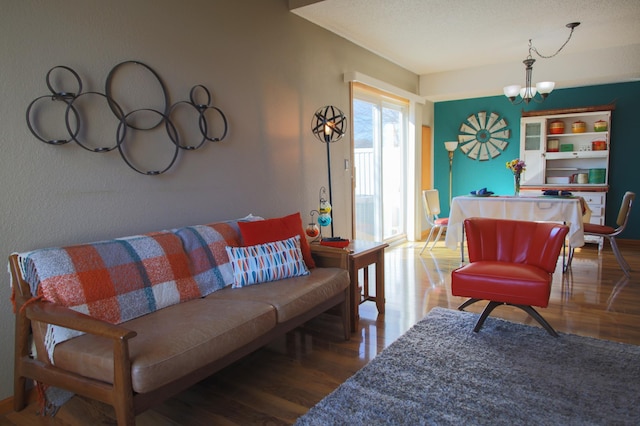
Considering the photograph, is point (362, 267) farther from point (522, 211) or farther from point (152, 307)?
point (522, 211)

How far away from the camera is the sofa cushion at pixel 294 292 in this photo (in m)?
2.22

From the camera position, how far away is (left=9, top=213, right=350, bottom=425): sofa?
156 cm

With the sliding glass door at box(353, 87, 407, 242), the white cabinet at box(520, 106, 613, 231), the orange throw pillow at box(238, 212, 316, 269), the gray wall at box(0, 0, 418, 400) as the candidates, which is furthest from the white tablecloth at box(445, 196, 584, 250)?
the orange throw pillow at box(238, 212, 316, 269)

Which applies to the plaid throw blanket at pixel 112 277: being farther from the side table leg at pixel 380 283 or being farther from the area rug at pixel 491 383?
the side table leg at pixel 380 283

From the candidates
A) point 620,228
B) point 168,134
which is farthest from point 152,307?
point 620,228

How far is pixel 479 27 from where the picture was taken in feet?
13.7

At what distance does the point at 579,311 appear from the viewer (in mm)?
3172

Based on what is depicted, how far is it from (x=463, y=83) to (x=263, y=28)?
12.1ft

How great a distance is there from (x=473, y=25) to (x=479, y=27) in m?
0.11

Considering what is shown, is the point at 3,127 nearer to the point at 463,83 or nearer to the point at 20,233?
the point at 20,233

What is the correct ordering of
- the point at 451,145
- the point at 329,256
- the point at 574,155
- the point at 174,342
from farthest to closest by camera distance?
the point at 451,145 < the point at 574,155 < the point at 329,256 < the point at 174,342

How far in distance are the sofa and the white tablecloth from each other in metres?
2.61

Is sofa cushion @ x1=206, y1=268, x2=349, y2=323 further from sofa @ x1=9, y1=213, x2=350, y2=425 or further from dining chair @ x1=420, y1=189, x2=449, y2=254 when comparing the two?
dining chair @ x1=420, y1=189, x2=449, y2=254

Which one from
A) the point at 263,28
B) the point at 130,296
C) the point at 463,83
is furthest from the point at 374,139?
the point at 130,296
